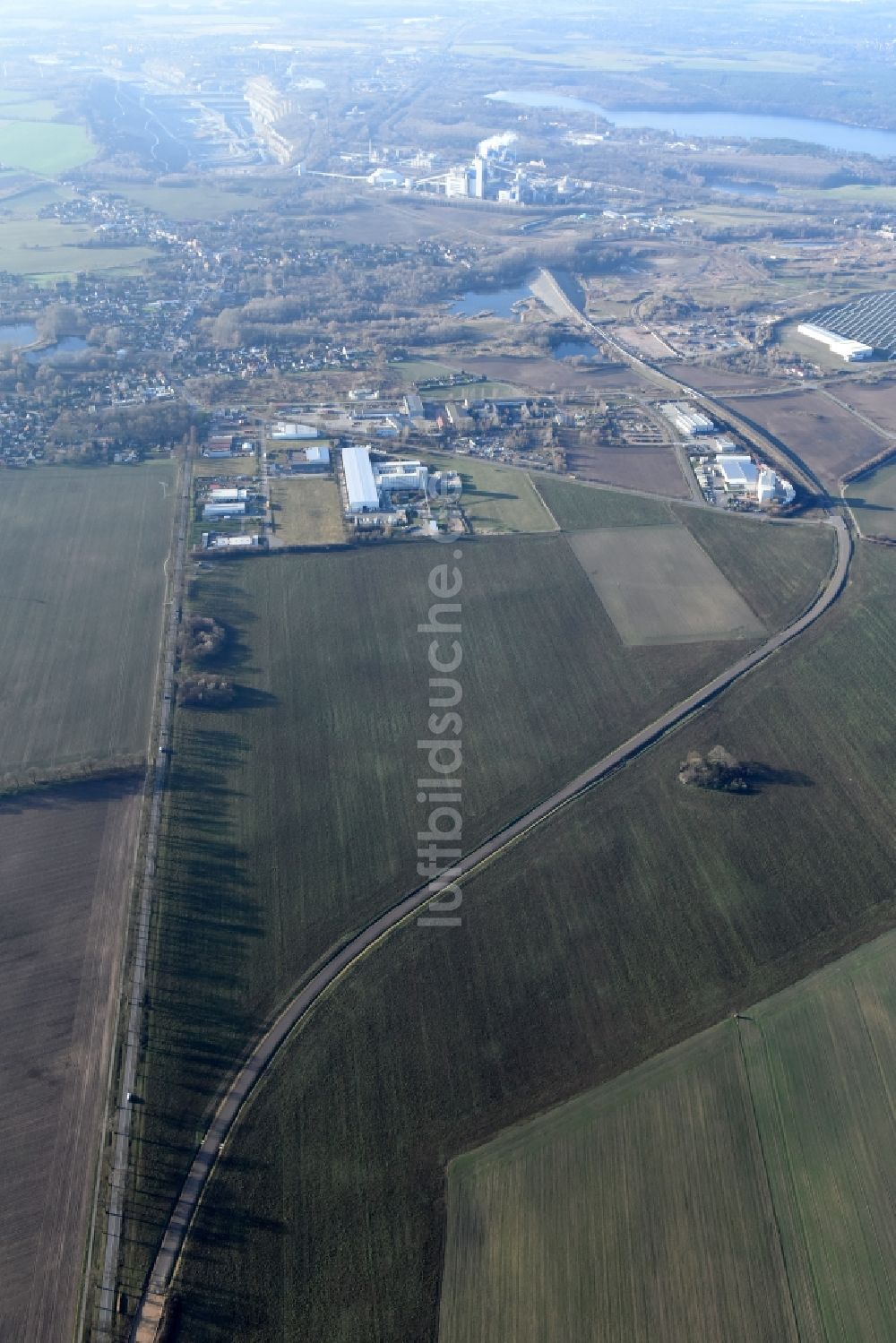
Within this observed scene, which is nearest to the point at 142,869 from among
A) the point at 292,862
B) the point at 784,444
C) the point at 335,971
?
the point at 292,862

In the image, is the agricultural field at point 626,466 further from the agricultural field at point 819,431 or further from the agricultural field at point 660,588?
the agricultural field at point 819,431

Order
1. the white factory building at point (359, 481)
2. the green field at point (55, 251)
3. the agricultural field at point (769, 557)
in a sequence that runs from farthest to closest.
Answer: the green field at point (55, 251) → the white factory building at point (359, 481) → the agricultural field at point (769, 557)

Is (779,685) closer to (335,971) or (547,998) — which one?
(547,998)

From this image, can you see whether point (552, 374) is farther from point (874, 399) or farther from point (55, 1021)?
point (55, 1021)

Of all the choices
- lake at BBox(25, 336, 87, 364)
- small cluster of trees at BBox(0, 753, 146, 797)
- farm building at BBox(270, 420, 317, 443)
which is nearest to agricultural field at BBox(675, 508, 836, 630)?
farm building at BBox(270, 420, 317, 443)

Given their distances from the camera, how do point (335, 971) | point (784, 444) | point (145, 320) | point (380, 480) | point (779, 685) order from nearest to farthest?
point (335, 971) < point (779, 685) < point (380, 480) < point (784, 444) < point (145, 320)

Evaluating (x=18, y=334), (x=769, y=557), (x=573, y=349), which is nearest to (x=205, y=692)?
(x=769, y=557)

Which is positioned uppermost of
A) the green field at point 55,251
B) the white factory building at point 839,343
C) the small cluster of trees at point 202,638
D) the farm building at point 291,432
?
the green field at point 55,251

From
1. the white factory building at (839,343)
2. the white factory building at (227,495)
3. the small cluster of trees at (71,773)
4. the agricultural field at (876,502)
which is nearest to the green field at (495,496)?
the white factory building at (227,495)
